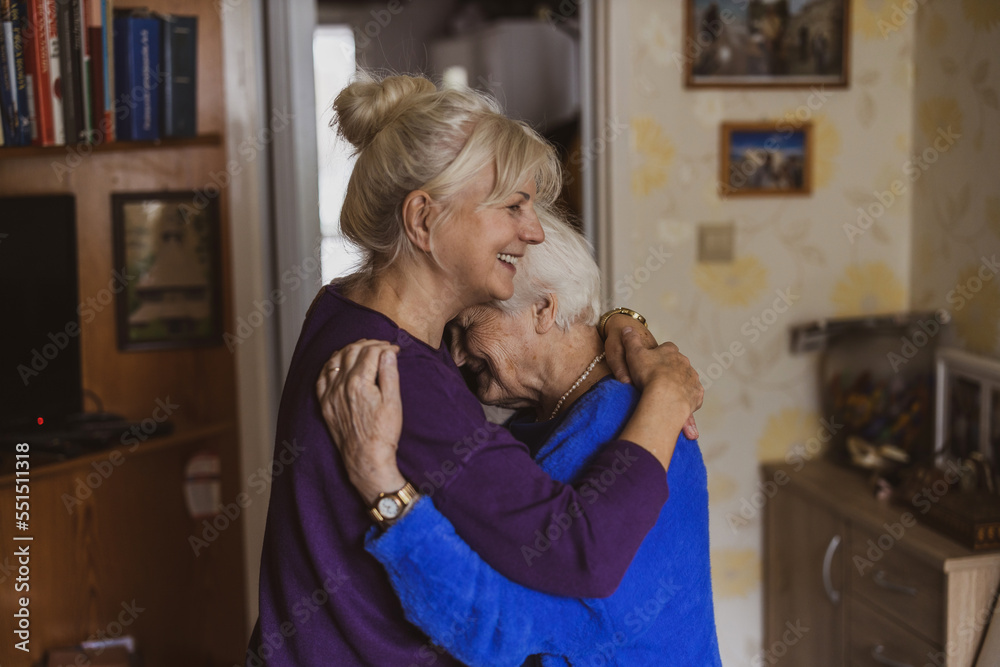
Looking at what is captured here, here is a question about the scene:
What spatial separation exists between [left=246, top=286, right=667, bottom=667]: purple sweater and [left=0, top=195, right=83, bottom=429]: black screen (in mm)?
933

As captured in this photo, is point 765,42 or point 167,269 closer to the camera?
point 167,269

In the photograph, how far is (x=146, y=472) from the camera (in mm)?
2324

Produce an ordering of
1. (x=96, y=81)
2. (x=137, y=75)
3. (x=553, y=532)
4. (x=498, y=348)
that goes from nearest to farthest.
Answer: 1. (x=553, y=532)
2. (x=498, y=348)
3. (x=96, y=81)
4. (x=137, y=75)

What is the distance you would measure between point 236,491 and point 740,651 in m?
1.60

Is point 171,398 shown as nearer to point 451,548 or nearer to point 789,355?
point 451,548

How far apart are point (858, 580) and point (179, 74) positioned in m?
2.05

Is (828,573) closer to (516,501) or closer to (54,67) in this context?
(516,501)

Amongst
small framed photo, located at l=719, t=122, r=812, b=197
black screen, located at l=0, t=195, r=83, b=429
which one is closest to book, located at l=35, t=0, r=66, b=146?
black screen, located at l=0, t=195, r=83, b=429

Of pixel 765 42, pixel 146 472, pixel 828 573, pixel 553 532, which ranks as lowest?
pixel 828 573

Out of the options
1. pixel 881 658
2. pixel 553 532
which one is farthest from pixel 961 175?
pixel 553 532

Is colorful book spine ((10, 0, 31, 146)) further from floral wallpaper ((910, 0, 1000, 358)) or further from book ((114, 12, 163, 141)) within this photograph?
floral wallpaper ((910, 0, 1000, 358))

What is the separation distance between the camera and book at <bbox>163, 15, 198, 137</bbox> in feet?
6.79

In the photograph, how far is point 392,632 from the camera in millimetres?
1155

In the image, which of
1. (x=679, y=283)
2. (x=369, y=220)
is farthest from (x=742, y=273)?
(x=369, y=220)
